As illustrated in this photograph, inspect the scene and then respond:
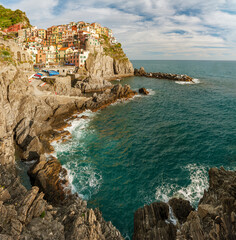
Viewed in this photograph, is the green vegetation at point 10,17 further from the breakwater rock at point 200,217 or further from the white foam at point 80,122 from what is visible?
the breakwater rock at point 200,217

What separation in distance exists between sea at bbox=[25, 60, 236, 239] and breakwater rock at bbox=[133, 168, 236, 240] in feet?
7.64

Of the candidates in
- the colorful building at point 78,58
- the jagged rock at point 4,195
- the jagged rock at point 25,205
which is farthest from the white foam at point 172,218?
the colorful building at point 78,58

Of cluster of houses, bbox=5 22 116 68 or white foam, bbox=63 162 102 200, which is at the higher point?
cluster of houses, bbox=5 22 116 68

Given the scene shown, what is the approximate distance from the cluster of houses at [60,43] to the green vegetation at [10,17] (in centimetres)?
302

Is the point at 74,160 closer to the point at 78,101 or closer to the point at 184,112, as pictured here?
the point at 78,101

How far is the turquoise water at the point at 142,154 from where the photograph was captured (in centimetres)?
2067

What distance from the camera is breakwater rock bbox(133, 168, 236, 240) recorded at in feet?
36.3

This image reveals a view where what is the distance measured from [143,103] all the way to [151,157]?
3219 centimetres

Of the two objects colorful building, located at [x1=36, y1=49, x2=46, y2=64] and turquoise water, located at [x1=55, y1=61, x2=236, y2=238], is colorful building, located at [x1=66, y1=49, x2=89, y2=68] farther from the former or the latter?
turquoise water, located at [x1=55, y1=61, x2=236, y2=238]

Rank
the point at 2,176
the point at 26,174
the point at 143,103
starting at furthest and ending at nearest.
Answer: the point at 143,103 → the point at 26,174 → the point at 2,176

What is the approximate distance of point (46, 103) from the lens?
42.8 meters

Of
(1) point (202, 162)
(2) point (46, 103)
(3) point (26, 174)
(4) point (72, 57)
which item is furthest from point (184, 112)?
(4) point (72, 57)

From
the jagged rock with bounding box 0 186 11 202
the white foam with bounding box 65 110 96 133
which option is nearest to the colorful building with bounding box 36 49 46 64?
the white foam with bounding box 65 110 96 133

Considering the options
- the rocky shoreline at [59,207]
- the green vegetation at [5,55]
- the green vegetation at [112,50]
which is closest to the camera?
the rocky shoreline at [59,207]
